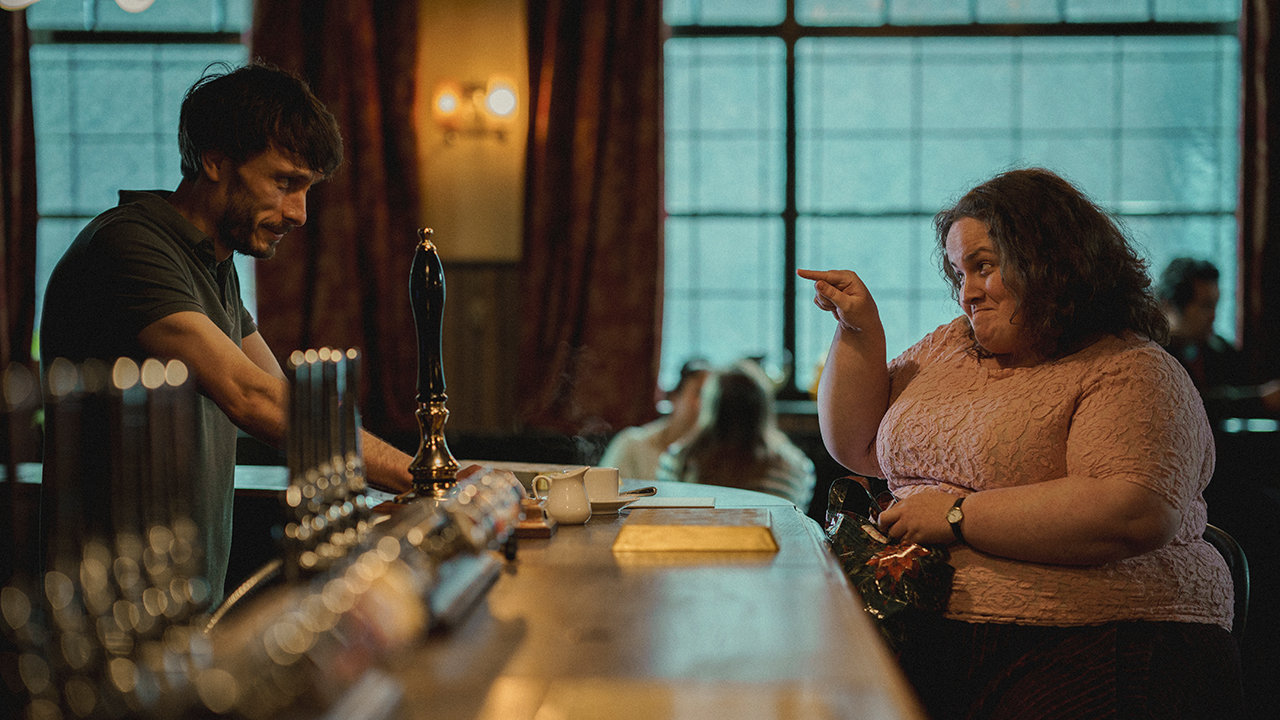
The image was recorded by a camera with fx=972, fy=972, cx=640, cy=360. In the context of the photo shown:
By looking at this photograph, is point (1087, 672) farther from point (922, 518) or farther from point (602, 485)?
point (602, 485)

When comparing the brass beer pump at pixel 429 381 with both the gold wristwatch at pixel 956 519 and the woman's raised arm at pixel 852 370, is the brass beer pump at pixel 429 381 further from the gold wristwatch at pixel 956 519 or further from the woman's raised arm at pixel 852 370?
the gold wristwatch at pixel 956 519

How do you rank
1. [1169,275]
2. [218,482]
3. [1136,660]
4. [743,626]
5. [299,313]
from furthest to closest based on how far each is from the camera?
1. [299,313]
2. [1169,275]
3. [218,482]
4. [1136,660]
5. [743,626]

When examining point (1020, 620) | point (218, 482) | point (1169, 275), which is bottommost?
point (1020, 620)

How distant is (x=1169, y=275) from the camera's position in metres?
4.44

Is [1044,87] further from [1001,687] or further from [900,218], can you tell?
[1001,687]

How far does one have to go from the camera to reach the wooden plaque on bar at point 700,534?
145 centimetres

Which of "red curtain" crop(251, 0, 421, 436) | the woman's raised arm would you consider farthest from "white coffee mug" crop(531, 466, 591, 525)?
"red curtain" crop(251, 0, 421, 436)

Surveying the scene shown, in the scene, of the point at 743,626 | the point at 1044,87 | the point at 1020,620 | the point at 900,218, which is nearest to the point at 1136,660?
the point at 1020,620

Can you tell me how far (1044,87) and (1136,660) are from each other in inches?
181

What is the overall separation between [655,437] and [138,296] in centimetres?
259

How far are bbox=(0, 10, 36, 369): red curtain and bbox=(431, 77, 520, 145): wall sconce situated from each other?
7.35 ft

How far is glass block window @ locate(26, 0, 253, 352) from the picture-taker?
562 centimetres

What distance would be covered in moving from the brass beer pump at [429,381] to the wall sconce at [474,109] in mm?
3666

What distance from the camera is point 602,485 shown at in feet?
6.04
